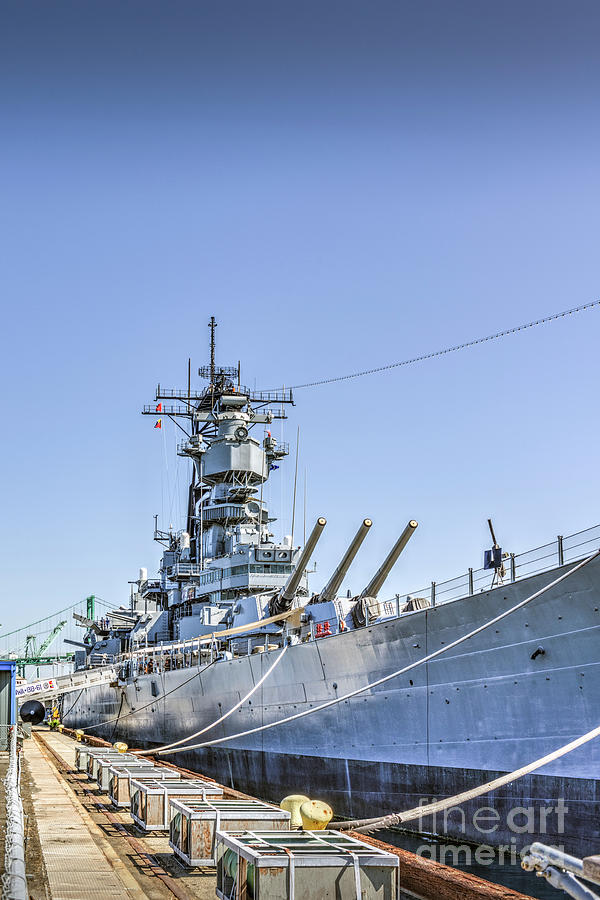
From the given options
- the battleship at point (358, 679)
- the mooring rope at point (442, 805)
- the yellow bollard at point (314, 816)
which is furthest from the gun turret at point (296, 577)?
the mooring rope at point (442, 805)

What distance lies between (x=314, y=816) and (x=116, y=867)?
6.18ft

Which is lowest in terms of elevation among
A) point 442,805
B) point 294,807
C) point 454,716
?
point 294,807

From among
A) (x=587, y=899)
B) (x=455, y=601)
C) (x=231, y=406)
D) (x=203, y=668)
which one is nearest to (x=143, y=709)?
(x=203, y=668)

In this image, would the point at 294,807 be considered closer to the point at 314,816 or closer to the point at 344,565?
the point at 314,816

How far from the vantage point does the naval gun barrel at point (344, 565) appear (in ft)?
55.2

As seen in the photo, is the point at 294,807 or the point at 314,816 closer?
the point at 314,816

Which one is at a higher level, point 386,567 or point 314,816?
point 386,567

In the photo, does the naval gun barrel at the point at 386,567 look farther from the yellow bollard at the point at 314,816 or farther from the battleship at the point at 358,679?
the yellow bollard at the point at 314,816

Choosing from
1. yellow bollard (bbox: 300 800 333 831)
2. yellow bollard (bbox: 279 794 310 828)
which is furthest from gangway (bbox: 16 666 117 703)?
yellow bollard (bbox: 300 800 333 831)

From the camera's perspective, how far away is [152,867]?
25.4ft

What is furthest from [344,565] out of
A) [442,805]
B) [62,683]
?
[62,683]

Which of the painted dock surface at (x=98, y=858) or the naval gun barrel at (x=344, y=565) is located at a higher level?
the naval gun barrel at (x=344, y=565)

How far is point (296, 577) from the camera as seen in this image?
18656 mm

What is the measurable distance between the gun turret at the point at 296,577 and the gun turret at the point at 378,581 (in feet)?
5.08
